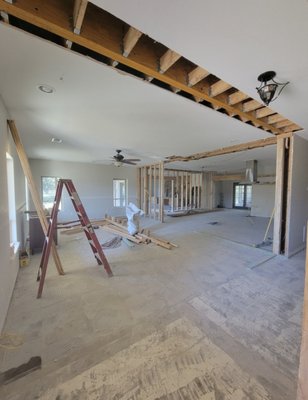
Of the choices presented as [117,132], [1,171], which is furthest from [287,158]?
[1,171]

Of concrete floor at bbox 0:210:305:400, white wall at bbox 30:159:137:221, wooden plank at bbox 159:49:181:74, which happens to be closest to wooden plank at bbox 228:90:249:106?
wooden plank at bbox 159:49:181:74

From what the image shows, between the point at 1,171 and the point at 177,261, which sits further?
the point at 177,261

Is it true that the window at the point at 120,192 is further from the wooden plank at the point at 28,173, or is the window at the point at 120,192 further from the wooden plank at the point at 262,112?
the wooden plank at the point at 262,112

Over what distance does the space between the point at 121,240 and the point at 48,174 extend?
434cm

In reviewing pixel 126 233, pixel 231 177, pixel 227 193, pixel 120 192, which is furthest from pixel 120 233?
pixel 227 193

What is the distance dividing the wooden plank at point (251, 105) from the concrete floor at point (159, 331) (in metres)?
2.48

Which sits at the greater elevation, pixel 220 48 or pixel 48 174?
pixel 220 48

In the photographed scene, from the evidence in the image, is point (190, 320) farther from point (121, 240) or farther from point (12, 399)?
point (121, 240)

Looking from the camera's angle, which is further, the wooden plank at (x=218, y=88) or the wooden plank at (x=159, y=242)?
the wooden plank at (x=159, y=242)

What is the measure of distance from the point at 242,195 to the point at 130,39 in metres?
11.8

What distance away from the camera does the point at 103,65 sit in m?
1.57

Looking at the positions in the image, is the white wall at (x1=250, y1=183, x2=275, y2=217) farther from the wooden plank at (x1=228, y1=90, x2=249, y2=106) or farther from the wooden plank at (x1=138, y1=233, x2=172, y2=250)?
the wooden plank at (x1=228, y1=90, x2=249, y2=106)

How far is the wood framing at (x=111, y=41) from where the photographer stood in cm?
113

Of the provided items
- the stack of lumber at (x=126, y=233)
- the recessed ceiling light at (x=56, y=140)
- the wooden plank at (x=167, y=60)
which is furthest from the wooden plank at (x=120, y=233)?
the wooden plank at (x=167, y=60)
